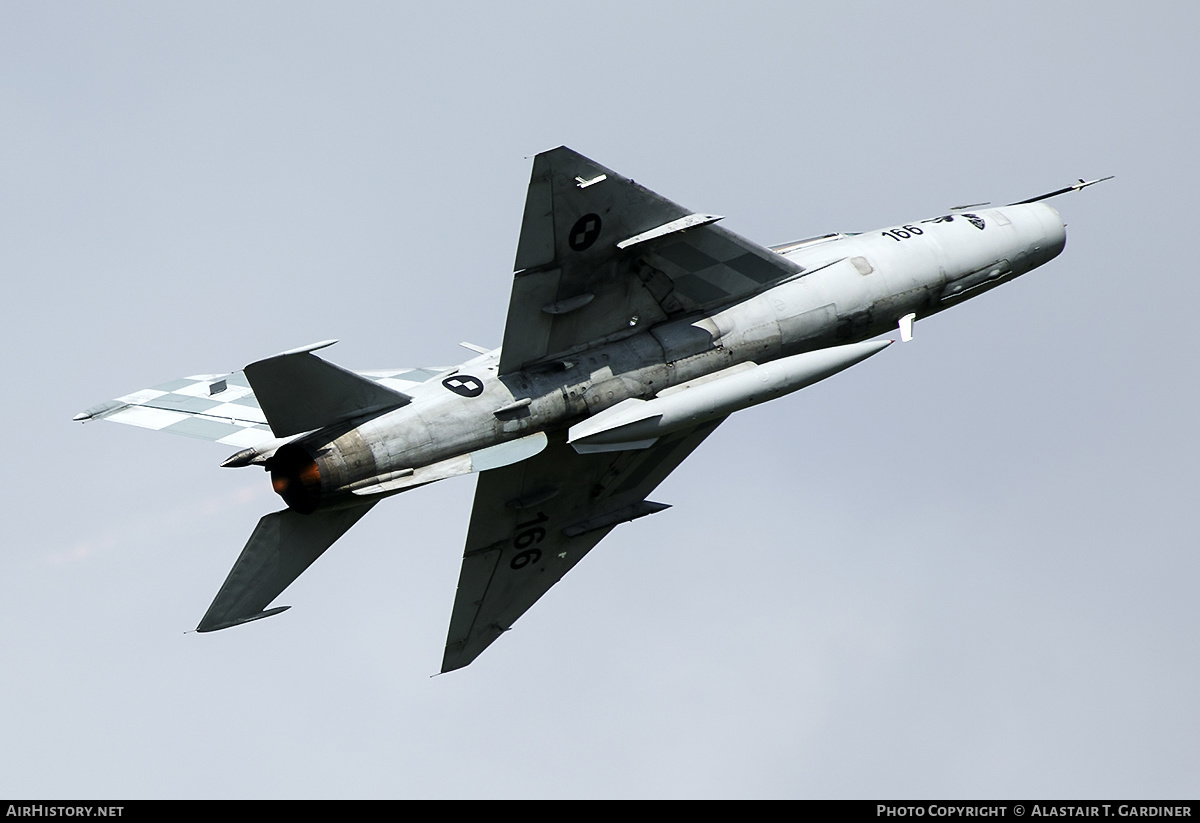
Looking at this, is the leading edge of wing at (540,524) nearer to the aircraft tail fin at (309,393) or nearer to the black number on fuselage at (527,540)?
the black number on fuselage at (527,540)

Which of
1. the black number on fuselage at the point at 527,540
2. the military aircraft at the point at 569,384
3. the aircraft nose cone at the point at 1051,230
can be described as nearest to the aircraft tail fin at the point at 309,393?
the military aircraft at the point at 569,384

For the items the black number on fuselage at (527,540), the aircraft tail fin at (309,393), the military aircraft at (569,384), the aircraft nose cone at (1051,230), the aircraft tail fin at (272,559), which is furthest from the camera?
the aircraft nose cone at (1051,230)

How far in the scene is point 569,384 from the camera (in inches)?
804

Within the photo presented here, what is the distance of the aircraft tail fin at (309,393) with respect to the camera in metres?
18.9

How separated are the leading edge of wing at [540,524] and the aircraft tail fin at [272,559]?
279cm

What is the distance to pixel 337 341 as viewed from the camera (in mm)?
18859

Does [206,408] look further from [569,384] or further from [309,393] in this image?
[569,384]

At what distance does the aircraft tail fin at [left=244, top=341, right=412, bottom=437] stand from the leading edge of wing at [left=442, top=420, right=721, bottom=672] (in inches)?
123

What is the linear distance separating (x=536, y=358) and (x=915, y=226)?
601cm

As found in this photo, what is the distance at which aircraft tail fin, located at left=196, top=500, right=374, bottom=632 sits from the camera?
19.9 metres

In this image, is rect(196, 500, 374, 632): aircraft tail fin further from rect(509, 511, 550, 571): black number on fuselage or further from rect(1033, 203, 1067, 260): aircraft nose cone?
rect(1033, 203, 1067, 260): aircraft nose cone

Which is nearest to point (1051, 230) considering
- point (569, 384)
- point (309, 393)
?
point (569, 384)

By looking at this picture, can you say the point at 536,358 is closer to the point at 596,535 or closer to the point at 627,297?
the point at 627,297
